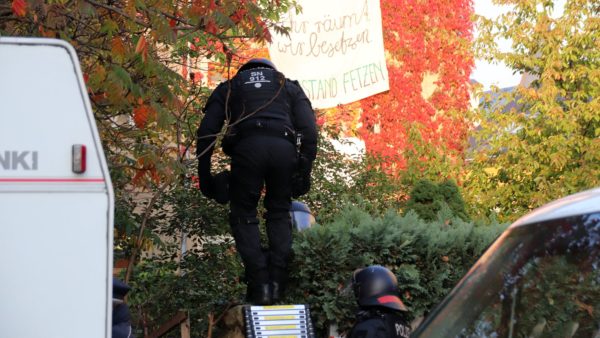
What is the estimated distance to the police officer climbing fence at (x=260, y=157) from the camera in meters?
7.46

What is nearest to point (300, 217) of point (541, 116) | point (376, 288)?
point (376, 288)

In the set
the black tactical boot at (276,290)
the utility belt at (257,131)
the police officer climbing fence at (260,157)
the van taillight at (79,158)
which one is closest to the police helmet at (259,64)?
the police officer climbing fence at (260,157)

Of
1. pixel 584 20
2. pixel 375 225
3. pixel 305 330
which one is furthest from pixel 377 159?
pixel 584 20

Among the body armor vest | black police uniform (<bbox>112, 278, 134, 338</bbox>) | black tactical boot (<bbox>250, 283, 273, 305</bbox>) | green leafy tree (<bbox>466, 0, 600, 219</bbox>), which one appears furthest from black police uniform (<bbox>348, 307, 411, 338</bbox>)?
green leafy tree (<bbox>466, 0, 600, 219</bbox>)

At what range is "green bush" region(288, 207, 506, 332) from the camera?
24.1 ft

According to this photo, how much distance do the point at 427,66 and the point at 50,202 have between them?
19262 mm

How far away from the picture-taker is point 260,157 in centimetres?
749

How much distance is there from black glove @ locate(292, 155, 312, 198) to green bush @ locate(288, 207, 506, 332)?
1.28 feet

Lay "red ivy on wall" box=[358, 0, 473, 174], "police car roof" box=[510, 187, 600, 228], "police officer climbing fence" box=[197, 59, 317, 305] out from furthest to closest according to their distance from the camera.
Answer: "red ivy on wall" box=[358, 0, 473, 174], "police officer climbing fence" box=[197, 59, 317, 305], "police car roof" box=[510, 187, 600, 228]

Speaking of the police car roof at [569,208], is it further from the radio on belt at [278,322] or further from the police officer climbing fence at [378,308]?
the radio on belt at [278,322]

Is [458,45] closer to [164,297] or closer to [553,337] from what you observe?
[164,297]

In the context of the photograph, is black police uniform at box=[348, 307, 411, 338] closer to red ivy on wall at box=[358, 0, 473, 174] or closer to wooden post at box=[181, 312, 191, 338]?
wooden post at box=[181, 312, 191, 338]

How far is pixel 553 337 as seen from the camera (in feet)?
10.6

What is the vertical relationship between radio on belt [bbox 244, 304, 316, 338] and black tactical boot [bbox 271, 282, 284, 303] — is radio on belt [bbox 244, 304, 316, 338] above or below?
below
